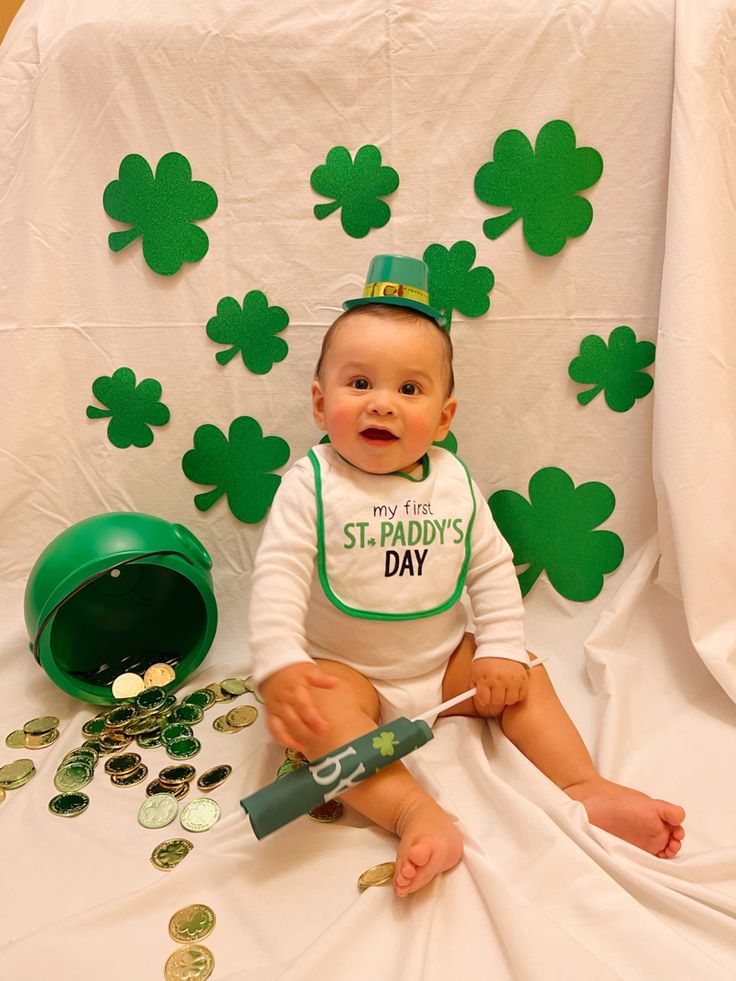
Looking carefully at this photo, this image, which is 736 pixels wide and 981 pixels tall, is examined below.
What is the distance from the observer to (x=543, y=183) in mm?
1107

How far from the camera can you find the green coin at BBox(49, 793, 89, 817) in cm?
90

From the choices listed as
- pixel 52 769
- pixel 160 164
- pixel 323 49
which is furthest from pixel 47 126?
pixel 52 769

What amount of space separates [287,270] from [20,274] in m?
0.43

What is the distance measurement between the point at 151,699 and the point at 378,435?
1.73 ft

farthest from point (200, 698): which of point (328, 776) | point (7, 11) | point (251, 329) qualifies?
point (7, 11)

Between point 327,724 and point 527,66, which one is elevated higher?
point 527,66

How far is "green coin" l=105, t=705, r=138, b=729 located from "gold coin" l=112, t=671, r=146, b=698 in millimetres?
19

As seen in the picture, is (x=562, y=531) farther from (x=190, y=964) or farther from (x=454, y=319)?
(x=190, y=964)

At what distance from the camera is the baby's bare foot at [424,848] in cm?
73

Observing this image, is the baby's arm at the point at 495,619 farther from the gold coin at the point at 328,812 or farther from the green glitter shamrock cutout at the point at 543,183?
the green glitter shamrock cutout at the point at 543,183

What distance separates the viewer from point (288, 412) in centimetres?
122

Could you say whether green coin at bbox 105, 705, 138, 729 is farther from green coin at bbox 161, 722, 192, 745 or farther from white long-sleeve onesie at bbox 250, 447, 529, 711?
white long-sleeve onesie at bbox 250, 447, 529, 711

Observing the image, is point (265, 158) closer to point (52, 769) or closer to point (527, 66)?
point (527, 66)

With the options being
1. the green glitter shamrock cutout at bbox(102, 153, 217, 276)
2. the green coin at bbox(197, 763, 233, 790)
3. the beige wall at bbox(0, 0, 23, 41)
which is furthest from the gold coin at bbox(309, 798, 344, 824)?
the beige wall at bbox(0, 0, 23, 41)
